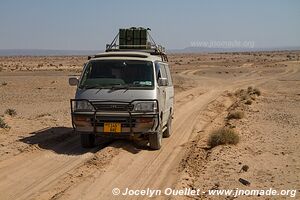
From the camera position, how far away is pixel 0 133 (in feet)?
41.4

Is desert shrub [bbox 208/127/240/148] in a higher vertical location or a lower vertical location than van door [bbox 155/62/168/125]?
lower

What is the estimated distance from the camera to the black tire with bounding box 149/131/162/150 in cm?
1102

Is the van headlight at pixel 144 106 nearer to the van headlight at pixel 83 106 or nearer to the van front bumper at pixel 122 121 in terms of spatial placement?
the van front bumper at pixel 122 121

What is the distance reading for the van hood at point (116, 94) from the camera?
34.7 ft

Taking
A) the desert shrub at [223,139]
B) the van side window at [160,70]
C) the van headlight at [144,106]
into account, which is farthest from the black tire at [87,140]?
the desert shrub at [223,139]

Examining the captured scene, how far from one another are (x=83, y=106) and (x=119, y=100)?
34.4 inches

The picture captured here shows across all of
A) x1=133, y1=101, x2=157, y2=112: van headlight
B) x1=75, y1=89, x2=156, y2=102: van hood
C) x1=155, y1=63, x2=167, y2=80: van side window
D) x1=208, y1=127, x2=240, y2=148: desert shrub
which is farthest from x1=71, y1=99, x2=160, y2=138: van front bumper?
x1=208, y1=127, x2=240, y2=148: desert shrub

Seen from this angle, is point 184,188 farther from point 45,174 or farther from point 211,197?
point 45,174

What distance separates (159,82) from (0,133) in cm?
478

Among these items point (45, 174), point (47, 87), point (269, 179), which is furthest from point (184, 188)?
point (47, 87)

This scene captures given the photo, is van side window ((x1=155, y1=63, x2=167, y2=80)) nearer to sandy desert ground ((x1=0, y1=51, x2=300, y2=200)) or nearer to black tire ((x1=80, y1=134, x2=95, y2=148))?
sandy desert ground ((x1=0, y1=51, x2=300, y2=200))

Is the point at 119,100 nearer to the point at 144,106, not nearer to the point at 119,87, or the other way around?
the point at 119,87

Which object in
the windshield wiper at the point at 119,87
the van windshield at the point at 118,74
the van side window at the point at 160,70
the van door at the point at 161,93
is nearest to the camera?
the windshield wiper at the point at 119,87

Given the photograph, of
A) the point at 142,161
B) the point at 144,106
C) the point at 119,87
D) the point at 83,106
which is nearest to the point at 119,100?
the point at 119,87
